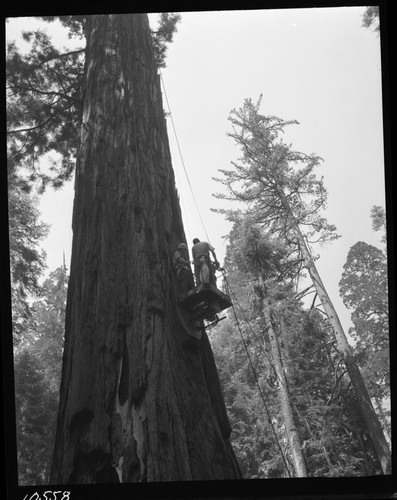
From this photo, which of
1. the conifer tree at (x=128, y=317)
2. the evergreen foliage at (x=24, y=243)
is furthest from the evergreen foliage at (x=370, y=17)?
the evergreen foliage at (x=24, y=243)

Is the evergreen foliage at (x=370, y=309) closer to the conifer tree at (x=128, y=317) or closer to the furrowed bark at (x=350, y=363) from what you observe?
the furrowed bark at (x=350, y=363)

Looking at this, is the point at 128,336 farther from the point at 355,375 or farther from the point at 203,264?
the point at 355,375

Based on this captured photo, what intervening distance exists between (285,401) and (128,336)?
5994 mm

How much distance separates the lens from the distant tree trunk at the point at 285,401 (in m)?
7.96

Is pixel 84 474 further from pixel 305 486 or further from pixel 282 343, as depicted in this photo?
pixel 282 343

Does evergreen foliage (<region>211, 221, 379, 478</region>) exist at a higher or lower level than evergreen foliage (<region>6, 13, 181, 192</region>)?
lower

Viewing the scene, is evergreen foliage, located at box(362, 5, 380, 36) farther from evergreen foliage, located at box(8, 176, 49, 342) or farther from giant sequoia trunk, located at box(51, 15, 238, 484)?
evergreen foliage, located at box(8, 176, 49, 342)

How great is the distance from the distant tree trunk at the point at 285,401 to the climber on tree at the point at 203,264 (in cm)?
503

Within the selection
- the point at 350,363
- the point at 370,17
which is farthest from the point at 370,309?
the point at 370,17

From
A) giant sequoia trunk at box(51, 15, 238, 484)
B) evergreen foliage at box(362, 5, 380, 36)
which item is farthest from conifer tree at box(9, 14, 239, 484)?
evergreen foliage at box(362, 5, 380, 36)

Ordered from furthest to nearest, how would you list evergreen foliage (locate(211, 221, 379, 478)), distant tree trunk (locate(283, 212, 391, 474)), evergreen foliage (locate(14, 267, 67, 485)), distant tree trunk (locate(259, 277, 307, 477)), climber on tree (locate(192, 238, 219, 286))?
evergreen foliage (locate(211, 221, 379, 478)) → distant tree trunk (locate(259, 277, 307, 477)) → distant tree trunk (locate(283, 212, 391, 474)) → evergreen foliage (locate(14, 267, 67, 485)) → climber on tree (locate(192, 238, 219, 286))

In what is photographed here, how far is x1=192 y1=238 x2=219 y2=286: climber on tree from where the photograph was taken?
4.28 meters

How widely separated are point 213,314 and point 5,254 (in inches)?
86.4

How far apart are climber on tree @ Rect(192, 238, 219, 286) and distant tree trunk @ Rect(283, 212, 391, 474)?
4511mm
